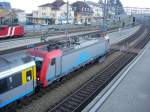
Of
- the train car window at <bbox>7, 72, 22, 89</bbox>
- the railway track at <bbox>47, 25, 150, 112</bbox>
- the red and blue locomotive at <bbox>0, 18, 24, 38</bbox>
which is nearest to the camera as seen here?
the train car window at <bbox>7, 72, 22, 89</bbox>

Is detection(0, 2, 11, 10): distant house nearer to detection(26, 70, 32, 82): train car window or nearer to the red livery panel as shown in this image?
the red livery panel

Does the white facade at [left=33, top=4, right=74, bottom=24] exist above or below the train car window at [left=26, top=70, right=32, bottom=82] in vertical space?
above

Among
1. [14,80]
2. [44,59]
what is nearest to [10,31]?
[44,59]

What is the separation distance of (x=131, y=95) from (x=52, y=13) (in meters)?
80.6

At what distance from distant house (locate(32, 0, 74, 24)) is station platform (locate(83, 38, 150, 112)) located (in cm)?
6610

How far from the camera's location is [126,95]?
1753 centimetres

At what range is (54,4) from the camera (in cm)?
9662

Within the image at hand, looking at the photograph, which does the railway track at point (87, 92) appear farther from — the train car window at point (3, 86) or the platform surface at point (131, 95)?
the train car window at point (3, 86)

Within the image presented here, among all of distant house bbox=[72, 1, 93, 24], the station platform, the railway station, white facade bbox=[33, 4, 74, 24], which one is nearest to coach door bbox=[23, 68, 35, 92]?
the railway station

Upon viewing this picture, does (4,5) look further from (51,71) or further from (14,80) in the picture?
(14,80)

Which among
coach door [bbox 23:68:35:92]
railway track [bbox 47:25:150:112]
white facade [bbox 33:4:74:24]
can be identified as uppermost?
white facade [bbox 33:4:74:24]

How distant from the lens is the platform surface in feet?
50.0

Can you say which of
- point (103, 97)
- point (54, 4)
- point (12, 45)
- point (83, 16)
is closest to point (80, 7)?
point (83, 16)

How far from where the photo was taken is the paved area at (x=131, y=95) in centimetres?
1525
